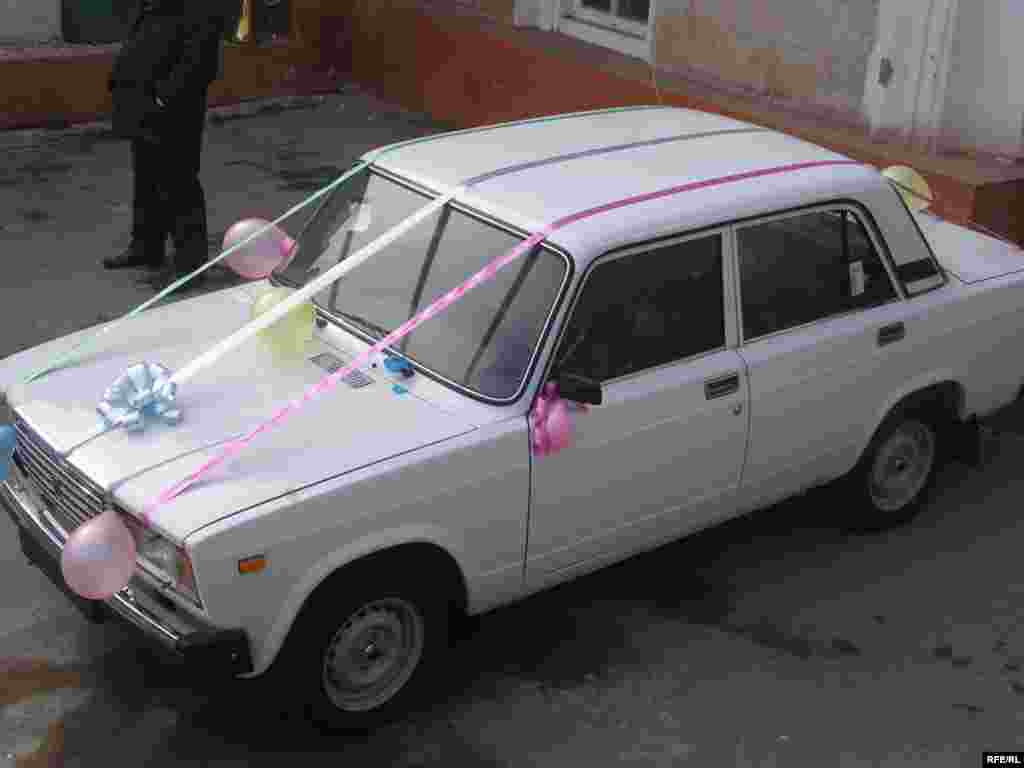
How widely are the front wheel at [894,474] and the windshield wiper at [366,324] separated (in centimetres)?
215

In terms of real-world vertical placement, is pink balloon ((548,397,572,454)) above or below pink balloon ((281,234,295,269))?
below

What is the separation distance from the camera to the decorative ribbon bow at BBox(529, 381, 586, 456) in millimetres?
4699

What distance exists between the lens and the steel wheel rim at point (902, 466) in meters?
6.10

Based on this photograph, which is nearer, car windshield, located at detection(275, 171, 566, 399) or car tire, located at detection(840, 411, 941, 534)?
car windshield, located at detection(275, 171, 566, 399)

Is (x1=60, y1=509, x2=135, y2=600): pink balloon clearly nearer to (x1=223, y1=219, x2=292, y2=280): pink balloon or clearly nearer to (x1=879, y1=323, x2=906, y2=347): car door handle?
(x1=223, y1=219, x2=292, y2=280): pink balloon

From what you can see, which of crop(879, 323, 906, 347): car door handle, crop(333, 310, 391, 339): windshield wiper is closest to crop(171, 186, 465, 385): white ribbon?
crop(333, 310, 391, 339): windshield wiper

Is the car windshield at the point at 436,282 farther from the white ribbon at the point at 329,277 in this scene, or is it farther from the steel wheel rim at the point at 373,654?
the steel wheel rim at the point at 373,654

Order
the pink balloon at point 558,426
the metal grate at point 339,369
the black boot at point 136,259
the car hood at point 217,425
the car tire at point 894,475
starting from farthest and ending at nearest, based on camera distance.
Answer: the black boot at point 136,259 → the car tire at point 894,475 → the metal grate at point 339,369 → the pink balloon at point 558,426 → the car hood at point 217,425

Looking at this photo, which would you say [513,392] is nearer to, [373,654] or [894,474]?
[373,654]

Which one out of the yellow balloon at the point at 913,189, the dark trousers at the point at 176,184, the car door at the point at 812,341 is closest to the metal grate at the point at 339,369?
the car door at the point at 812,341

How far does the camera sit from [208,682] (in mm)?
Result: 4496

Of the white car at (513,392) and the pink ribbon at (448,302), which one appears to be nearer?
the white car at (513,392)

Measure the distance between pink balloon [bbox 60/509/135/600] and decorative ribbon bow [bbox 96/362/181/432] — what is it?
Result: 40 cm

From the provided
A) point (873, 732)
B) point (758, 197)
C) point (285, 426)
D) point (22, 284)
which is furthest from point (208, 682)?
point (22, 284)
